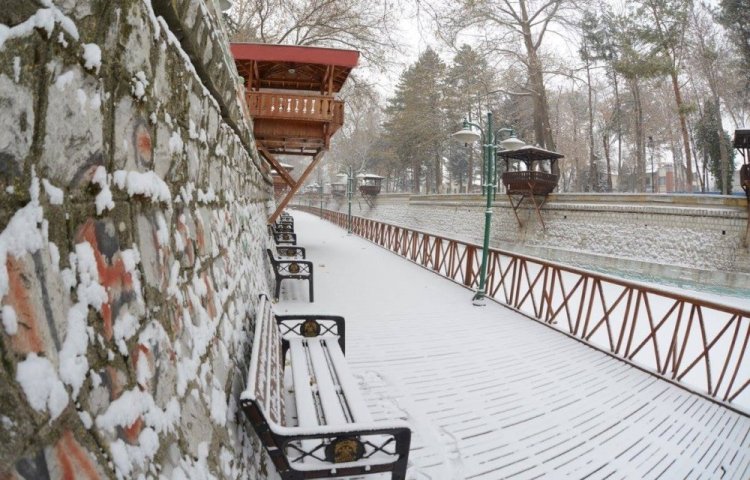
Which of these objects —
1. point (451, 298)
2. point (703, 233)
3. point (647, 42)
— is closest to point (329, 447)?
point (451, 298)

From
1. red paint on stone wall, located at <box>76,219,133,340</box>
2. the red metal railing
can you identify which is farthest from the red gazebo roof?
red paint on stone wall, located at <box>76,219,133,340</box>

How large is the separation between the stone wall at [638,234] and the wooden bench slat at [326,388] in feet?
49.3

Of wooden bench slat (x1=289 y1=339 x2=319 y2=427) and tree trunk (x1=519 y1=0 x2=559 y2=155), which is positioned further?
tree trunk (x1=519 y1=0 x2=559 y2=155)

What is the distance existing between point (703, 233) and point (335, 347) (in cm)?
1560

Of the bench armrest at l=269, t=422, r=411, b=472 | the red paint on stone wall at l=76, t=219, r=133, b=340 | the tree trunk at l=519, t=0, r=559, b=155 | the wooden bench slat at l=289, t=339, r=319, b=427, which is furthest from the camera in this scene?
the tree trunk at l=519, t=0, r=559, b=155

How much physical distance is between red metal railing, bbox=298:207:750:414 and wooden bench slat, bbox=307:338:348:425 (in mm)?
3876

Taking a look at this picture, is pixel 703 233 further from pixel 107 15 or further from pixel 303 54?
pixel 107 15

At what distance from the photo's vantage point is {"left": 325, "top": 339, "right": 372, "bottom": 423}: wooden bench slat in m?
2.40

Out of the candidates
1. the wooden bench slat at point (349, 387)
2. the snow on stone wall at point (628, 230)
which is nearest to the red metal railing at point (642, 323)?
the snow on stone wall at point (628, 230)

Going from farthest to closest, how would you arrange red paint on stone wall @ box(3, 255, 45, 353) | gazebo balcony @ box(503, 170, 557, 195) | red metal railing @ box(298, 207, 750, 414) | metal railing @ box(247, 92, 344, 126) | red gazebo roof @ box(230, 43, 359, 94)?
gazebo balcony @ box(503, 170, 557, 195), metal railing @ box(247, 92, 344, 126), red gazebo roof @ box(230, 43, 359, 94), red metal railing @ box(298, 207, 750, 414), red paint on stone wall @ box(3, 255, 45, 353)

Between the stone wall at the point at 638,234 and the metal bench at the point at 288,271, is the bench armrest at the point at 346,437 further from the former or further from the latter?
the stone wall at the point at 638,234

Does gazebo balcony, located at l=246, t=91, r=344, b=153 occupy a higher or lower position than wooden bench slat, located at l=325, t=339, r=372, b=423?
higher

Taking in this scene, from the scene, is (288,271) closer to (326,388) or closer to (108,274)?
(326,388)

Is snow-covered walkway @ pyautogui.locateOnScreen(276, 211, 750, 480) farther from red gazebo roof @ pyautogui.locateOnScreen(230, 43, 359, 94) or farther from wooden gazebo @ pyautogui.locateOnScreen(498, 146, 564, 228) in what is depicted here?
wooden gazebo @ pyautogui.locateOnScreen(498, 146, 564, 228)
